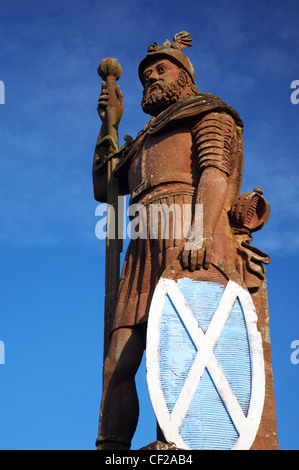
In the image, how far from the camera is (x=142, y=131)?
40.6 ft

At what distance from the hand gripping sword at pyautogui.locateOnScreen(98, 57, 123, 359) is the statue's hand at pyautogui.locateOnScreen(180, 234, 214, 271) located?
4.58 ft

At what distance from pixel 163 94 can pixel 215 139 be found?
1087mm

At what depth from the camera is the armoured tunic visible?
1133cm

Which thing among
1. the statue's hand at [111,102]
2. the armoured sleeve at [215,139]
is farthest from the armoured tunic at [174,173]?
the statue's hand at [111,102]

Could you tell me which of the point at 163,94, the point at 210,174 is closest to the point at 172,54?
the point at 163,94

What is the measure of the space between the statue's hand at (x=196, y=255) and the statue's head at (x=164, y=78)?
88.5 inches

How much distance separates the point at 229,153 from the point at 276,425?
10.6ft

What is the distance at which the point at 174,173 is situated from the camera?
1159 cm

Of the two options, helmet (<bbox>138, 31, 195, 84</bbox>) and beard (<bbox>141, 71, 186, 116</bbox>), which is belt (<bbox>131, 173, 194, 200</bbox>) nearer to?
beard (<bbox>141, 71, 186, 116</bbox>)

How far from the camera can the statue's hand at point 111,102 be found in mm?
13766

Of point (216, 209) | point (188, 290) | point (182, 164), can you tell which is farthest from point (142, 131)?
point (188, 290)

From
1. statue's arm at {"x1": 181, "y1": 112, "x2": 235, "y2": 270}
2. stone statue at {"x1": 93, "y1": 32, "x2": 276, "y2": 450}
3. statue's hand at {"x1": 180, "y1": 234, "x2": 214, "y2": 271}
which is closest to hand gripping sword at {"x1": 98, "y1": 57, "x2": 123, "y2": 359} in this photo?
stone statue at {"x1": 93, "y1": 32, "x2": 276, "y2": 450}

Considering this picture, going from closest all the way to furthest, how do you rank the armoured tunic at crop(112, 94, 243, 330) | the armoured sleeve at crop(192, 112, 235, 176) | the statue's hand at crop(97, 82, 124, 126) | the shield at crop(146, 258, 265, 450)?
1. the shield at crop(146, 258, 265, 450)
2. the armoured tunic at crop(112, 94, 243, 330)
3. the armoured sleeve at crop(192, 112, 235, 176)
4. the statue's hand at crop(97, 82, 124, 126)

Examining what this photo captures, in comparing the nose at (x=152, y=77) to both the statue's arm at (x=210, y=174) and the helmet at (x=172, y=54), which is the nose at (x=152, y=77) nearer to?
the helmet at (x=172, y=54)
